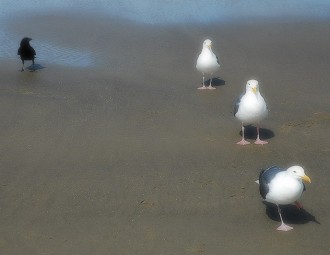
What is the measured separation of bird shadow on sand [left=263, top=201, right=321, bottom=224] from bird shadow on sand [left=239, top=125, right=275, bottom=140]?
6.43 ft

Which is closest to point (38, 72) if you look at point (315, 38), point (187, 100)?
point (187, 100)

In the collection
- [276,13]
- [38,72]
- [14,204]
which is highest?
[276,13]

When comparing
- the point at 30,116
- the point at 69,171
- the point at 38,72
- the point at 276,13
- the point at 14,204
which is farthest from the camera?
the point at 276,13

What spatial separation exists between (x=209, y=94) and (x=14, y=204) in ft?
15.0

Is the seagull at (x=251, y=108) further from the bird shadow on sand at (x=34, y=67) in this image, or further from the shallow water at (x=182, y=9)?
the shallow water at (x=182, y=9)

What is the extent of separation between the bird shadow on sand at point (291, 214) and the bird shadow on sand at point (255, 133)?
1959 millimetres

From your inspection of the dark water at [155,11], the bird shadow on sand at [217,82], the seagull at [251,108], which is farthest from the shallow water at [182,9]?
the seagull at [251,108]

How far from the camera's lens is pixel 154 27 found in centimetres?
1370

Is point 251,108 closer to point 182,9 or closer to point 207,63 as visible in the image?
point 207,63

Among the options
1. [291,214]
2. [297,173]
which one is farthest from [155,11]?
[297,173]

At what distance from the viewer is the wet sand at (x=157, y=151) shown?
537 centimetres

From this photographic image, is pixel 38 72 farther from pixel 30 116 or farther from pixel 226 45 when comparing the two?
pixel 226 45

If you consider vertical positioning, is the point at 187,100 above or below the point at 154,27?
below

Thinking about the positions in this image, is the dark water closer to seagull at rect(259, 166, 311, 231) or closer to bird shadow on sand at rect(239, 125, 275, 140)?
bird shadow on sand at rect(239, 125, 275, 140)
